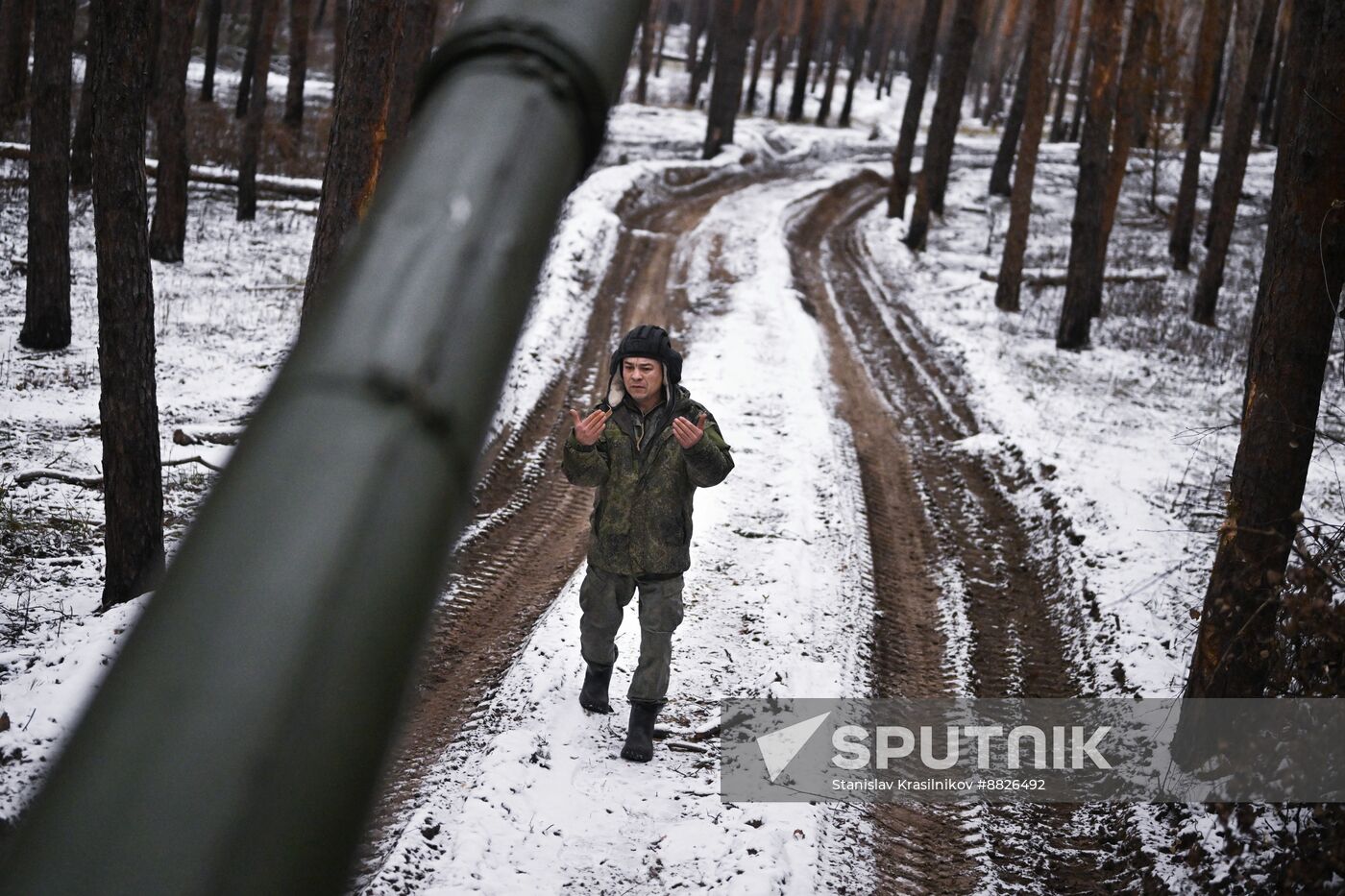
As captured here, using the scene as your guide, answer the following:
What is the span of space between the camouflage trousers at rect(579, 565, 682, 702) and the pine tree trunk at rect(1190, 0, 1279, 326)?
52.2 feet

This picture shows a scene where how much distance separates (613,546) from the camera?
525 centimetres

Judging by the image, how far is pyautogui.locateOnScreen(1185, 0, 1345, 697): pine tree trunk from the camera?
504 centimetres

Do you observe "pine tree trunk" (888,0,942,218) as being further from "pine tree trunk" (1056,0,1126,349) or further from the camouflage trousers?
the camouflage trousers

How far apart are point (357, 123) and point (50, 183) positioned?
5.54 meters

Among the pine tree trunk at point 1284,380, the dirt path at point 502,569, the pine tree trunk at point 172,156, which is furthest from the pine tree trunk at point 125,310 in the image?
the pine tree trunk at point 172,156

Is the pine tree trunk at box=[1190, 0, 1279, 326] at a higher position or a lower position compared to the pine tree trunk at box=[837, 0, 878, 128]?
lower

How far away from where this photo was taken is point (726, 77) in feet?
102

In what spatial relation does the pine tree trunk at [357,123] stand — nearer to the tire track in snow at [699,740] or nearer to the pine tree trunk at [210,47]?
the tire track in snow at [699,740]

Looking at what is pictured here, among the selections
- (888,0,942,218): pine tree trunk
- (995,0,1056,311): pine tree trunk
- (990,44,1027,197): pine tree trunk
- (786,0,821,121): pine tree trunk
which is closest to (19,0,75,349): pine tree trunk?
(995,0,1056,311): pine tree trunk

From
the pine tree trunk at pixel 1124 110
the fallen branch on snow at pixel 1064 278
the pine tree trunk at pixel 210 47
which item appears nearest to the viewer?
the pine tree trunk at pixel 1124 110

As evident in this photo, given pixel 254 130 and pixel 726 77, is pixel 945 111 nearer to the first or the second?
pixel 726 77

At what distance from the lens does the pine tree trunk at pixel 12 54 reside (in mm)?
20461

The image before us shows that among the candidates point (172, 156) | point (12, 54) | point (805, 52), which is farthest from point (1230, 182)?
point (805, 52)

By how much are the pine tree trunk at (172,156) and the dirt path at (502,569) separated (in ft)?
22.0
